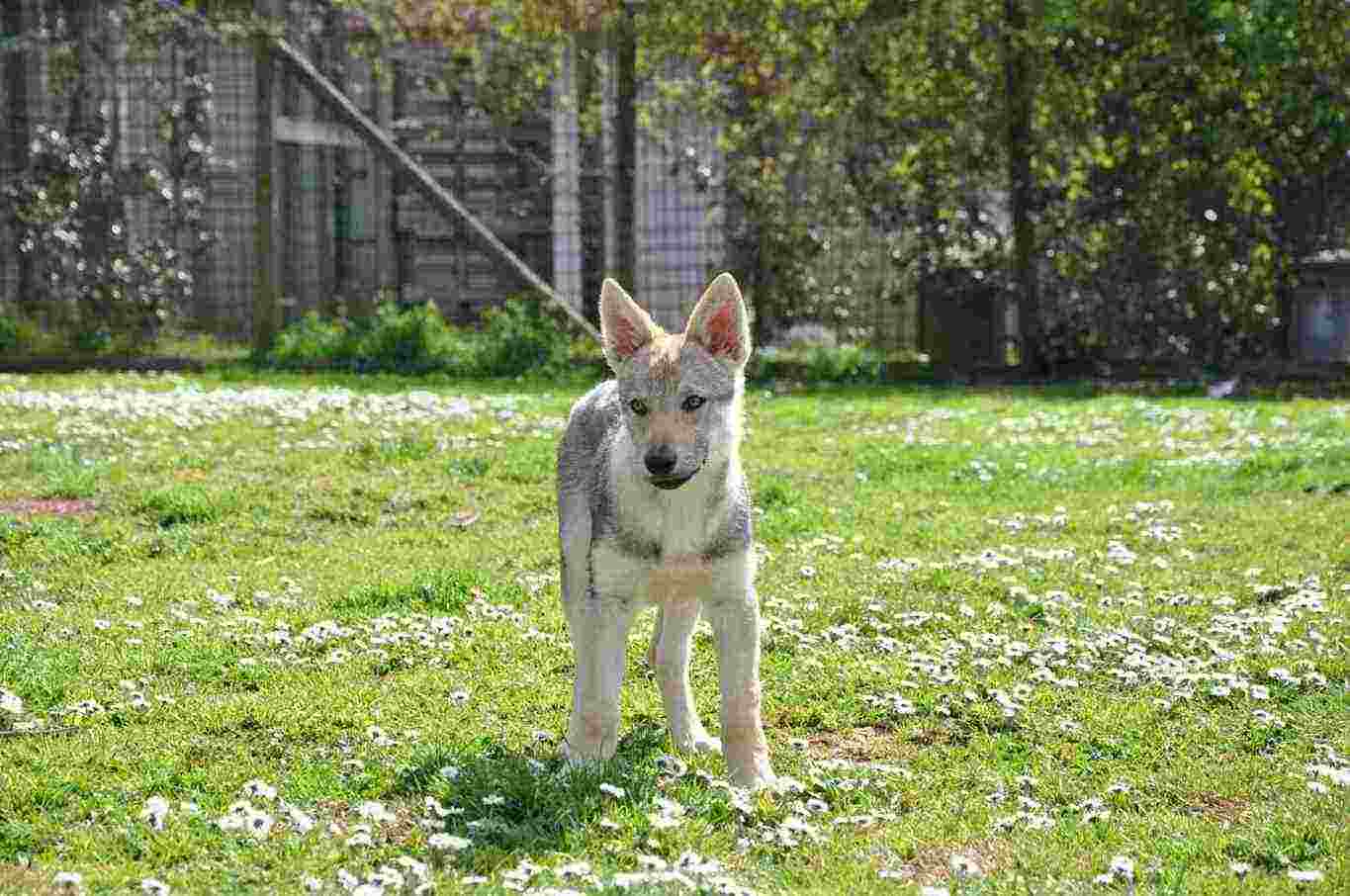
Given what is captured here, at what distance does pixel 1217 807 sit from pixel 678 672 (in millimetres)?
2095

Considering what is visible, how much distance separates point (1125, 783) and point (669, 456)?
6.97ft

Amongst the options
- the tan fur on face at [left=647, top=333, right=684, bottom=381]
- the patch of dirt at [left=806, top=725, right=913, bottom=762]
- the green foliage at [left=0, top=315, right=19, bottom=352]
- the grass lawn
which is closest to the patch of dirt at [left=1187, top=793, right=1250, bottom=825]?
the grass lawn

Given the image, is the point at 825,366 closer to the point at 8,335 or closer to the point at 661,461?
the point at 8,335

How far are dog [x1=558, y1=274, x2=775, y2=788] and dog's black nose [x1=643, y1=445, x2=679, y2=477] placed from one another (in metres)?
0.16

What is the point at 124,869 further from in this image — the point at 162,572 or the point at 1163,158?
the point at 1163,158

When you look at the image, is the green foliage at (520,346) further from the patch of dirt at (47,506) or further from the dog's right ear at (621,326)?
the dog's right ear at (621,326)

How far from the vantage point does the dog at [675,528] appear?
6.04 meters

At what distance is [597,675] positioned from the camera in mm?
6191

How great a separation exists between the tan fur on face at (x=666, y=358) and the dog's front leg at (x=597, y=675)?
86 centimetres

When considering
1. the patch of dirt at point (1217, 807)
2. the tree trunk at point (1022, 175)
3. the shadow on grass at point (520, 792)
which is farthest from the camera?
the tree trunk at point (1022, 175)

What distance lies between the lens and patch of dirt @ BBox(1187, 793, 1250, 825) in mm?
5871

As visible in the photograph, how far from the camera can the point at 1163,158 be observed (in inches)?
861

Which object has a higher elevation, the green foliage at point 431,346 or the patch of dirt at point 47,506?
the green foliage at point 431,346

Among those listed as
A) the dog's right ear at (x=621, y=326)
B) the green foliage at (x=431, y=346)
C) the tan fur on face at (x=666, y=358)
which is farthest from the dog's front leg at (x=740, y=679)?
the green foliage at (x=431, y=346)
